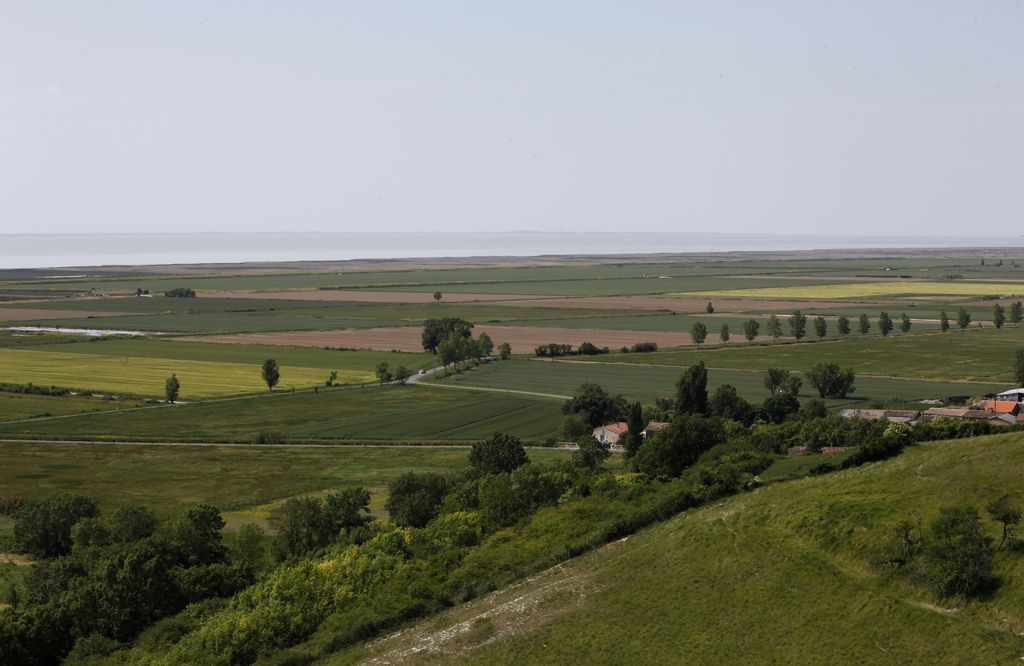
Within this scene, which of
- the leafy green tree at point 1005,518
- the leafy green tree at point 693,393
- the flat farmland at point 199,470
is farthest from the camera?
the leafy green tree at point 693,393

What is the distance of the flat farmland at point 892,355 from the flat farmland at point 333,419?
1419 inches

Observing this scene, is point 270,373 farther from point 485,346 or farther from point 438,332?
point 438,332

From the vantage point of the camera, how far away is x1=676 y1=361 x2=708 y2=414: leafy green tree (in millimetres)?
94562

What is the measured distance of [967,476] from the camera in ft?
147

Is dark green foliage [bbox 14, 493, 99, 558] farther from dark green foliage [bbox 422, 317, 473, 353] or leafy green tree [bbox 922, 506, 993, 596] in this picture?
dark green foliage [bbox 422, 317, 473, 353]

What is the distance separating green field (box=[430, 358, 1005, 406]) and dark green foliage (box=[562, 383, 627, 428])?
9.53 m

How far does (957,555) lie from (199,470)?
192ft

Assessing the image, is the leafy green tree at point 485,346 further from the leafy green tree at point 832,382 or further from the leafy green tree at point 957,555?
the leafy green tree at point 957,555

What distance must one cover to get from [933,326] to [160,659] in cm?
15813

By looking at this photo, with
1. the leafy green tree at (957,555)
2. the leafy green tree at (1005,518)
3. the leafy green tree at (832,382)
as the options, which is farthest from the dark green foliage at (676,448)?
the leafy green tree at (832,382)

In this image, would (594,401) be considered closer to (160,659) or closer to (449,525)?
(449,525)

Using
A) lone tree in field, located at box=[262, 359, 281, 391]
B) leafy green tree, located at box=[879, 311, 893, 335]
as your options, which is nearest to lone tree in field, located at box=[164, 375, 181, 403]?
lone tree in field, located at box=[262, 359, 281, 391]

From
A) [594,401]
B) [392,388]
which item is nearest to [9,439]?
[392,388]

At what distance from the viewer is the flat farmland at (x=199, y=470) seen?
7500cm
